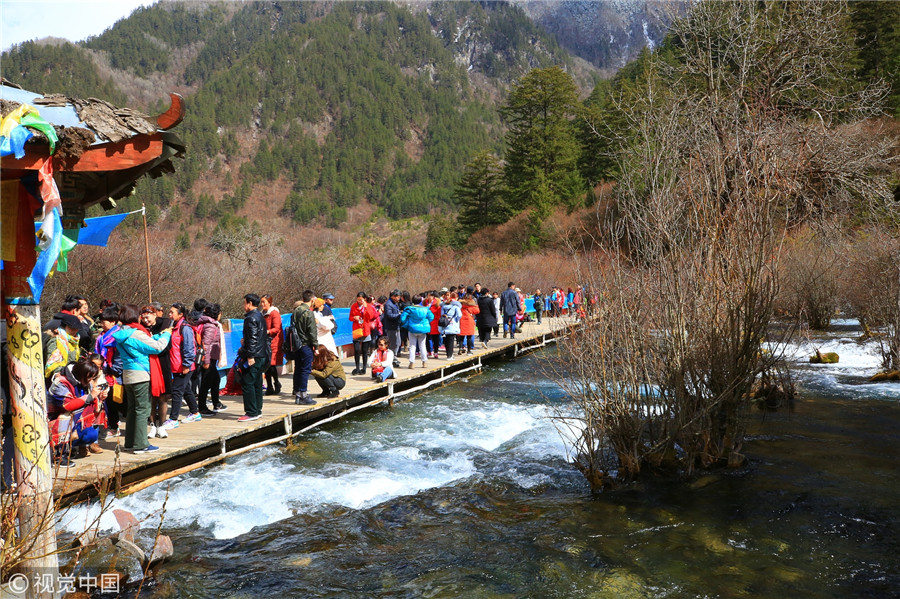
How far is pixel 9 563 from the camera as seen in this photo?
3723 mm

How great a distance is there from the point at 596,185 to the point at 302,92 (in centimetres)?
10774

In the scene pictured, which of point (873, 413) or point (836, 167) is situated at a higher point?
point (836, 167)

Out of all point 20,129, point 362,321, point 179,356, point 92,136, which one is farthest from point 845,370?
point 20,129

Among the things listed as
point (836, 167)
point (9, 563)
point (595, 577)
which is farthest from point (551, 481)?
point (836, 167)

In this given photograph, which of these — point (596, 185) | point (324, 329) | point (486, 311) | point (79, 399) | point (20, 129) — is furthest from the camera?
point (596, 185)

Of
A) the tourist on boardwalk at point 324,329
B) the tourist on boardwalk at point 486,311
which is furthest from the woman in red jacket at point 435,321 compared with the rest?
the tourist on boardwalk at point 324,329

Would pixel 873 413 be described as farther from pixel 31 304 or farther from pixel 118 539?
pixel 31 304

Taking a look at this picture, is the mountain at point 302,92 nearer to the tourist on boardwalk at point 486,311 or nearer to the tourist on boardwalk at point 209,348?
the tourist on boardwalk at point 486,311

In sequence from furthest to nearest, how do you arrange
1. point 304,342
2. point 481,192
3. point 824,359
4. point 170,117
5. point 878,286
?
point 481,192, point 878,286, point 824,359, point 304,342, point 170,117

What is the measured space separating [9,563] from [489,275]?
109ft

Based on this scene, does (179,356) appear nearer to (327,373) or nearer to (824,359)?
(327,373)

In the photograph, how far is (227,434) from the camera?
9.10 metres

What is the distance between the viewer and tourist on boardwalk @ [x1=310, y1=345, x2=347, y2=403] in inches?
457

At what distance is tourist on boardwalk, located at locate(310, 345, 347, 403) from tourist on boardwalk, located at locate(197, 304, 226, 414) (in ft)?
5.60
